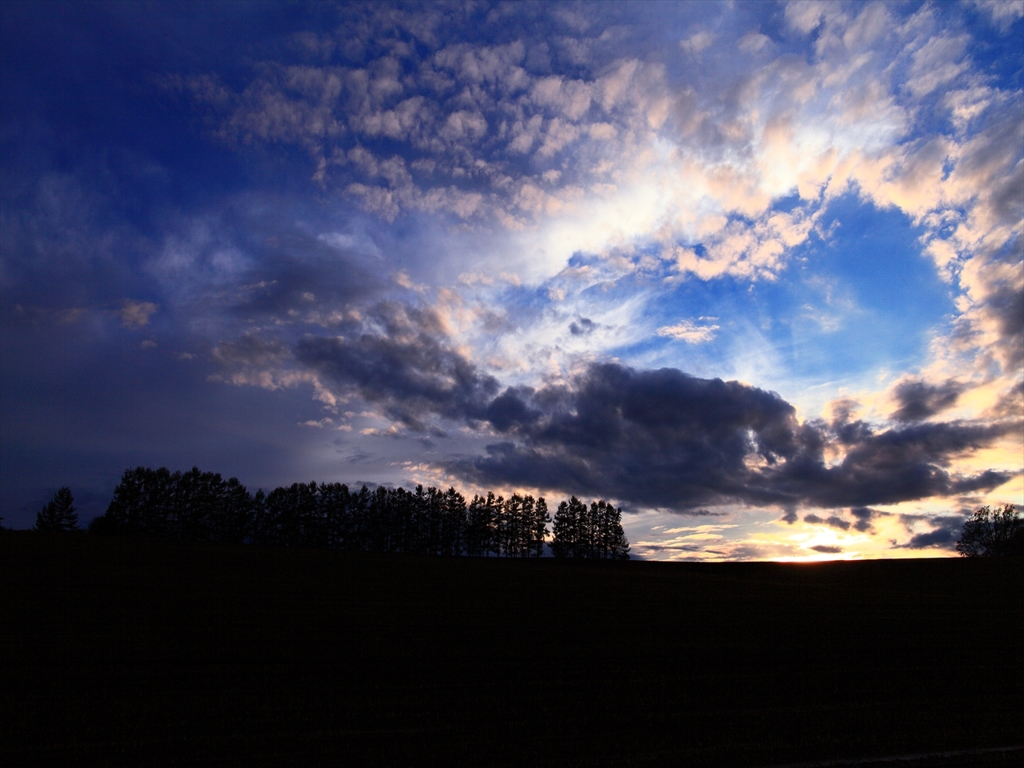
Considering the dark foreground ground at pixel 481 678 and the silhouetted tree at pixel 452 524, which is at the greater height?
the silhouetted tree at pixel 452 524

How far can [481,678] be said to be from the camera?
699 inches

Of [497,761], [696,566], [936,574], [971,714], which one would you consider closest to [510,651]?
[497,761]

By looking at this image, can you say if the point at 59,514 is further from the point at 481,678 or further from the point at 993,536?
the point at 993,536

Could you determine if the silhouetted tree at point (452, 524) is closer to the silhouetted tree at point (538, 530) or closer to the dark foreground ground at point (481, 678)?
the silhouetted tree at point (538, 530)

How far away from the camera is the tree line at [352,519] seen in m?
107

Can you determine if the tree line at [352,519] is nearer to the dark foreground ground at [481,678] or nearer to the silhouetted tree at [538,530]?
the silhouetted tree at [538,530]

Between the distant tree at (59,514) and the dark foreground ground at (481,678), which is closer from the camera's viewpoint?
the dark foreground ground at (481,678)

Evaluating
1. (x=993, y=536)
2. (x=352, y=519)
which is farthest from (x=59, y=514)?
(x=993, y=536)

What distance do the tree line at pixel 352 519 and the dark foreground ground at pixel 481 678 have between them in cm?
7728

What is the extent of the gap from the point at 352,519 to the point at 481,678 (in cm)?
11078

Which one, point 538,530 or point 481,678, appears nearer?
point 481,678

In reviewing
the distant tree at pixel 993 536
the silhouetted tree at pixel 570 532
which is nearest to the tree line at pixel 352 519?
the silhouetted tree at pixel 570 532

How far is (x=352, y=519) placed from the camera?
4769 inches

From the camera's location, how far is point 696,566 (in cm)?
9125
